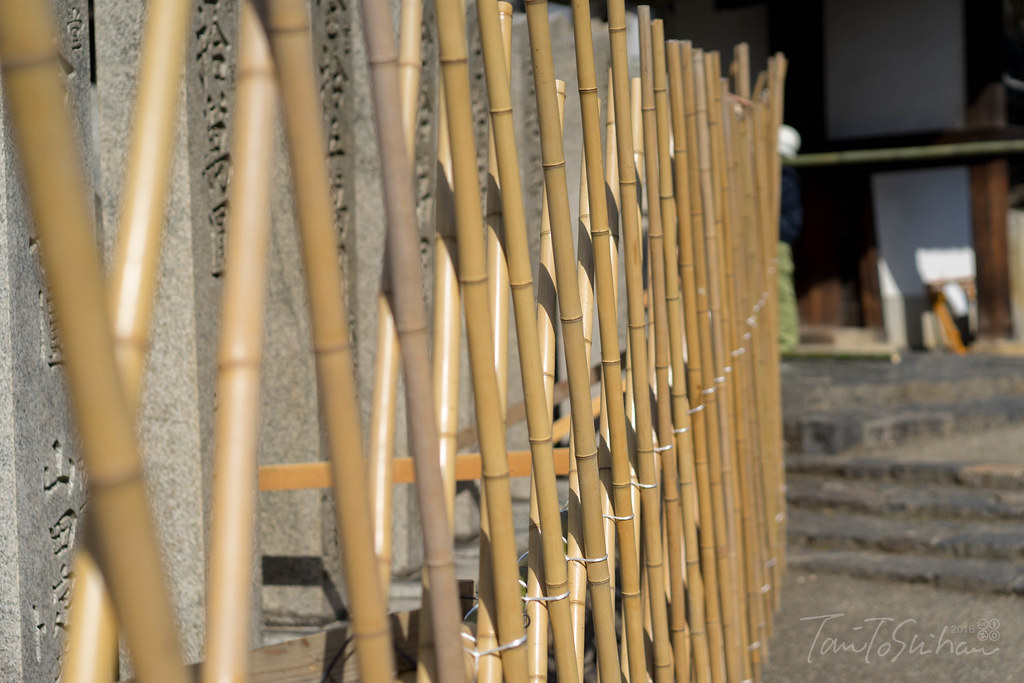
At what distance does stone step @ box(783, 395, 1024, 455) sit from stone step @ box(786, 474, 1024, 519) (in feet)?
1.20

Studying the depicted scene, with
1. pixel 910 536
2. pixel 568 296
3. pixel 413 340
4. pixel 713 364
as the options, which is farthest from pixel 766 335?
pixel 413 340

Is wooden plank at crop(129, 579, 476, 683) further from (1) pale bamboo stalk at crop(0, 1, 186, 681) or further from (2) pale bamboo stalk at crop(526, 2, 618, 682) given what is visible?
(1) pale bamboo stalk at crop(0, 1, 186, 681)

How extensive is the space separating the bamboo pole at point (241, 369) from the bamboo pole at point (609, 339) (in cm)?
78

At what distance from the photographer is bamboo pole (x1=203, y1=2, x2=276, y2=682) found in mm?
792

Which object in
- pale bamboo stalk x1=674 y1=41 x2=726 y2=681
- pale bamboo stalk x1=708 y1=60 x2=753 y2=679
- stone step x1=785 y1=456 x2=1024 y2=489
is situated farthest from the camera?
stone step x1=785 y1=456 x2=1024 y2=489

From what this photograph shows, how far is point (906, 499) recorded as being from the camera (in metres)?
4.70

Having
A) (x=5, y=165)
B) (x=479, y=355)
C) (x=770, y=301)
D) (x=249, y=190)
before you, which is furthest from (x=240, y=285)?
(x=770, y=301)

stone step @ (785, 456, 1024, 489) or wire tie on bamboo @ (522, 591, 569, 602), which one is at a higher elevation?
wire tie on bamboo @ (522, 591, 569, 602)

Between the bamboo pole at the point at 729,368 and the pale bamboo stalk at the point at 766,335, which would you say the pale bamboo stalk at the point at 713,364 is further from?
the pale bamboo stalk at the point at 766,335

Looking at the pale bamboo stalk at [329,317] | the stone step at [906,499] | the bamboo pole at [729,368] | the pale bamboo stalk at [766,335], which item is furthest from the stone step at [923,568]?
the pale bamboo stalk at [329,317]

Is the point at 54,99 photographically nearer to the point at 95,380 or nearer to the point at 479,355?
the point at 95,380

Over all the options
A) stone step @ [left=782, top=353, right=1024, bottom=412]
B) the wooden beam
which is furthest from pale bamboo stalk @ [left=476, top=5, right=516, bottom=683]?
the wooden beam

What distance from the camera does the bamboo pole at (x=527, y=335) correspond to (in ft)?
3.98

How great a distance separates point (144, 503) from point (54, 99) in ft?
0.90
